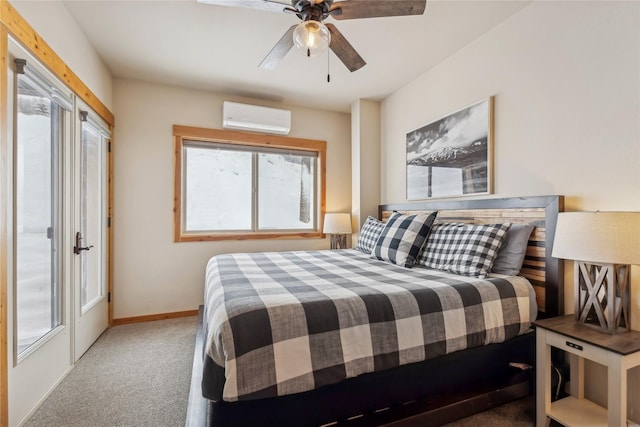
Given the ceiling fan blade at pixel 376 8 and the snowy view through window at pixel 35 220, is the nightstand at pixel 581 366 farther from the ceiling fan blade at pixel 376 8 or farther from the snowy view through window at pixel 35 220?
the snowy view through window at pixel 35 220

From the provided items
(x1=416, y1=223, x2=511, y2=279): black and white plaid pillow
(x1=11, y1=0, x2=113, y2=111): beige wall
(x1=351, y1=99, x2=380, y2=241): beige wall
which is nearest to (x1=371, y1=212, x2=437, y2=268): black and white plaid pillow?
(x1=416, y1=223, x2=511, y2=279): black and white plaid pillow

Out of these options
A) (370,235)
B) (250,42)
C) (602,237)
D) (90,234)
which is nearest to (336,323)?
(602,237)

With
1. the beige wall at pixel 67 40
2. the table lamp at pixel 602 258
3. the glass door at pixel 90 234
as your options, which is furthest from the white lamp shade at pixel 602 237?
the glass door at pixel 90 234

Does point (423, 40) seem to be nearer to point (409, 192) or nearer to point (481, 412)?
point (409, 192)

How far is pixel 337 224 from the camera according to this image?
380 cm

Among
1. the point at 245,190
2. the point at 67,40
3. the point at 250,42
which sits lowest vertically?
the point at 245,190

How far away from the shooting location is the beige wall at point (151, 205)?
10.7 feet

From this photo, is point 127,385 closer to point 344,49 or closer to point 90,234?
point 90,234

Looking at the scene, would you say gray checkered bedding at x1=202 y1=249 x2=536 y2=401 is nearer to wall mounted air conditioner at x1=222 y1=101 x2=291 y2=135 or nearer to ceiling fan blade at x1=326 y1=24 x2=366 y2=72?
ceiling fan blade at x1=326 y1=24 x2=366 y2=72

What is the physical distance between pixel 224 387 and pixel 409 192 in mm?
2781

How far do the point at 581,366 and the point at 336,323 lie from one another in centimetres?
157

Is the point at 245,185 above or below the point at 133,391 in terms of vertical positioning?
above

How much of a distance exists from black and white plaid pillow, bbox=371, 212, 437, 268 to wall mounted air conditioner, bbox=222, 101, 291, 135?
6.52ft

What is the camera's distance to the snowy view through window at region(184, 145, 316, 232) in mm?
3670
